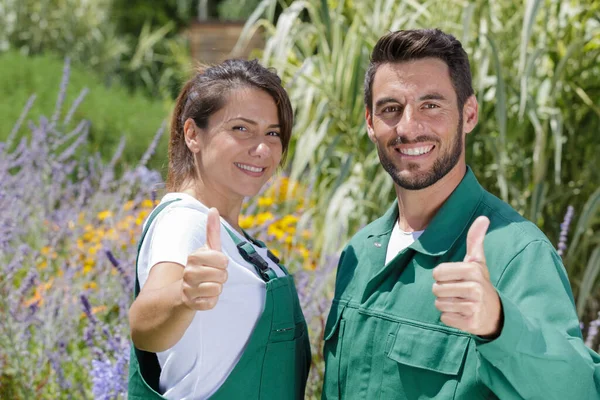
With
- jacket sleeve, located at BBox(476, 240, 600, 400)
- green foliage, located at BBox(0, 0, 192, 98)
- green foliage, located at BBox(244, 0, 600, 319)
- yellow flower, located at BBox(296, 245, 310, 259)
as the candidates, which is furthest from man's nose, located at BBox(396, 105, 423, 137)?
green foliage, located at BBox(0, 0, 192, 98)

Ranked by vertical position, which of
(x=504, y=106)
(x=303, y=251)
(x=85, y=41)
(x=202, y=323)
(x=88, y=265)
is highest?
(x=504, y=106)

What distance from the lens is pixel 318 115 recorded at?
3838 mm

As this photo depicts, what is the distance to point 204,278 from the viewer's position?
1.39 m

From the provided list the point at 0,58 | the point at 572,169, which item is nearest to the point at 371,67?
the point at 572,169

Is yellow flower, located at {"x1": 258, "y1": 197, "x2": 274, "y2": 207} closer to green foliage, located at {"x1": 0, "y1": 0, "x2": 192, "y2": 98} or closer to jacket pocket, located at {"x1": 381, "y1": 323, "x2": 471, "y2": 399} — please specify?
jacket pocket, located at {"x1": 381, "y1": 323, "x2": 471, "y2": 399}

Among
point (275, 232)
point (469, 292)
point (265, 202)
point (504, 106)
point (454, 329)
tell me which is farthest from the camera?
point (265, 202)

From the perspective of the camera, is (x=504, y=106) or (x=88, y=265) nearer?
(x=504, y=106)

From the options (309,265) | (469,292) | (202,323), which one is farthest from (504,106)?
(469,292)

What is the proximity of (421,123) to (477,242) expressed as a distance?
1.63 feet

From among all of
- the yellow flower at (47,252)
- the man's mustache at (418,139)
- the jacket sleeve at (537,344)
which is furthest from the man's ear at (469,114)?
the yellow flower at (47,252)

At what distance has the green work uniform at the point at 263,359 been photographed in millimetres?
1698

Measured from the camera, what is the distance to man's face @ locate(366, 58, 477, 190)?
176 centimetres

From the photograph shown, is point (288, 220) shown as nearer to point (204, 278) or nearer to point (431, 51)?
point (431, 51)

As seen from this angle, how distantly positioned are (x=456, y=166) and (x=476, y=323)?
57 cm
